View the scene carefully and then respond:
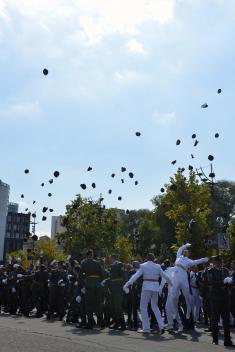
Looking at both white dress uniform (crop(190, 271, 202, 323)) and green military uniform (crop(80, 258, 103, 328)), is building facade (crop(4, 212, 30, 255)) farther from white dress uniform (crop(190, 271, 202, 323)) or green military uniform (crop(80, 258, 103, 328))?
green military uniform (crop(80, 258, 103, 328))

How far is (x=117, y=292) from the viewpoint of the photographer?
42.4 ft

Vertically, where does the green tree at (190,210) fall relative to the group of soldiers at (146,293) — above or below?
above

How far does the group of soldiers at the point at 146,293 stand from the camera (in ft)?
34.8

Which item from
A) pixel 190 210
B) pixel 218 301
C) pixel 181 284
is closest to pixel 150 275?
pixel 181 284

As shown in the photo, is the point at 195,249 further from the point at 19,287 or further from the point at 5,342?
the point at 5,342

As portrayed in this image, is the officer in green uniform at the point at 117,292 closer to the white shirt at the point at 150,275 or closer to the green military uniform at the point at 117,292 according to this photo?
the green military uniform at the point at 117,292

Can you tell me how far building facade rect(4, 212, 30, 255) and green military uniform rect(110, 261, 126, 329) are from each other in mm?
148450

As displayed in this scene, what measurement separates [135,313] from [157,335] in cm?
268

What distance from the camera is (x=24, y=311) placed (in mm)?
17516

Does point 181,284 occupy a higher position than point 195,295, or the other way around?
point 181,284

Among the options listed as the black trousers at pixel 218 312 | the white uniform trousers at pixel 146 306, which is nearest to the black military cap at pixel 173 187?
the white uniform trousers at pixel 146 306

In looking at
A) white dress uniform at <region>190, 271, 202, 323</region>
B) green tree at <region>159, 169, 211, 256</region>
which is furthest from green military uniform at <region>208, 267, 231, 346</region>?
green tree at <region>159, 169, 211, 256</region>

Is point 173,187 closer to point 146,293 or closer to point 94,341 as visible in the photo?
point 146,293

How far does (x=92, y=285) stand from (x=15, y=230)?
155m
